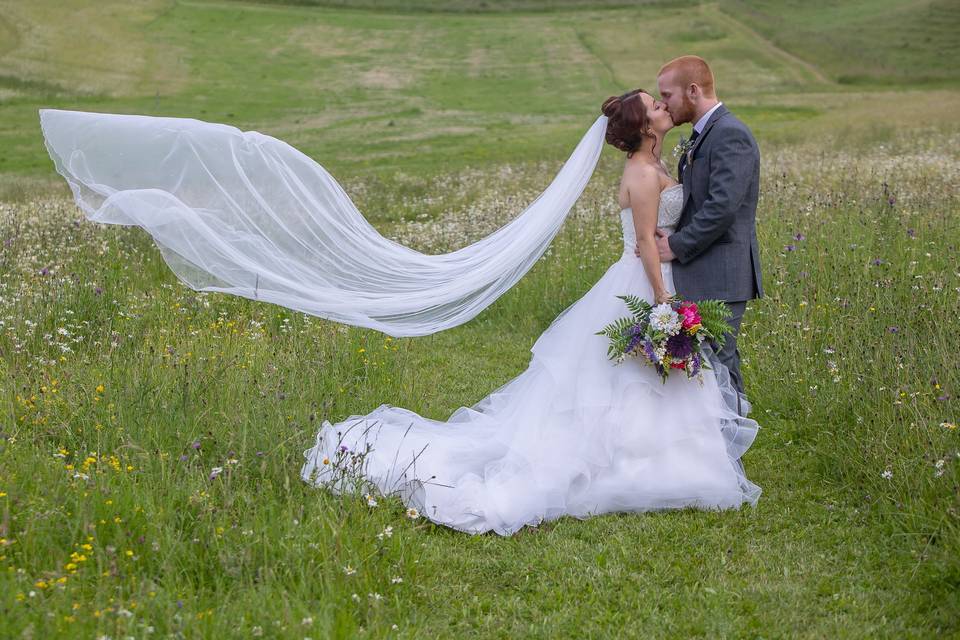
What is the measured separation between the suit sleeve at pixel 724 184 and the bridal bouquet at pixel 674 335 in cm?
44

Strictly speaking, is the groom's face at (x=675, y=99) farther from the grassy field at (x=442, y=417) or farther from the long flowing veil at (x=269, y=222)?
the grassy field at (x=442, y=417)

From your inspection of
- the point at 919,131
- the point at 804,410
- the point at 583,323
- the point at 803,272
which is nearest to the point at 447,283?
the point at 583,323

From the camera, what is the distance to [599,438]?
6.16 metres

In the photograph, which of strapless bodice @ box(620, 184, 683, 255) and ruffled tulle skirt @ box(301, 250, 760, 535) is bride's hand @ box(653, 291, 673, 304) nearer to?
ruffled tulle skirt @ box(301, 250, 760, 535)

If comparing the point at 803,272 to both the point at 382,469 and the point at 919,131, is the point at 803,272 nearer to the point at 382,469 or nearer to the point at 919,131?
the point at 382,469

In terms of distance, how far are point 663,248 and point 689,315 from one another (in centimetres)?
57

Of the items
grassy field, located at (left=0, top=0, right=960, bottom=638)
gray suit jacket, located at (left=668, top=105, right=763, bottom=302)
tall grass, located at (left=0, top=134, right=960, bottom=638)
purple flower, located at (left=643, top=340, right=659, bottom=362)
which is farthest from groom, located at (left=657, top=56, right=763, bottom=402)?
grassy field, located at (left=0, top=0, right=960, bottom=638)

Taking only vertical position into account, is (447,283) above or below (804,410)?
above

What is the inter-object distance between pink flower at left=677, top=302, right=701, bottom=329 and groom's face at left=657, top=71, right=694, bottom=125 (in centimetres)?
122

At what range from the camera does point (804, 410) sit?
283 inches

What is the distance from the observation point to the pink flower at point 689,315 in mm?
5961

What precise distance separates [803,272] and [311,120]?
27.3 meters

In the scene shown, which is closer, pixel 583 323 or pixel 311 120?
pixel 583 323

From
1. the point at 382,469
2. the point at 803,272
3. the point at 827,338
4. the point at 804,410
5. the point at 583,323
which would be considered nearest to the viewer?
the point at 382,469
